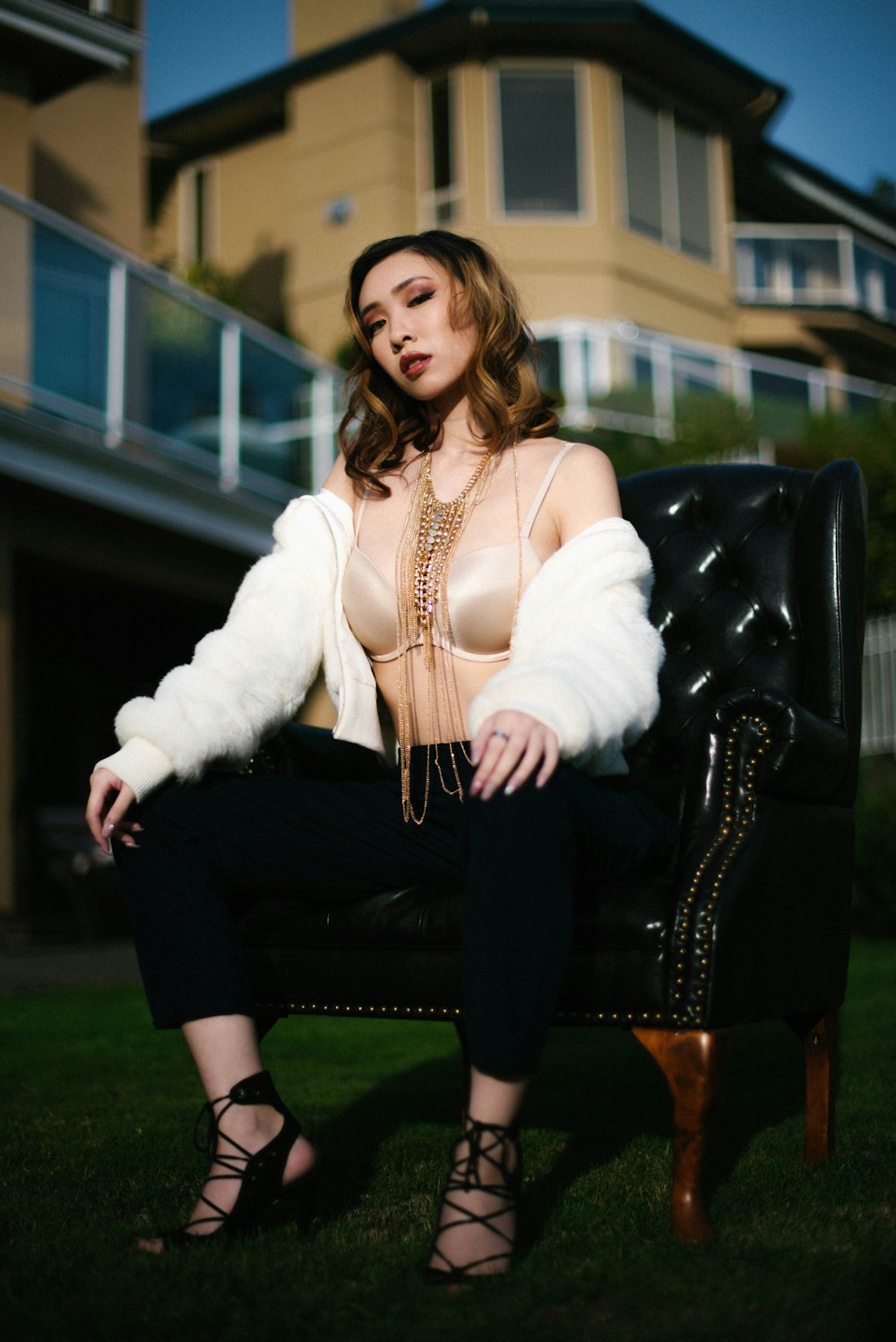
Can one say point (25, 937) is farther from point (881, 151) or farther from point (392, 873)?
point (881, 151)

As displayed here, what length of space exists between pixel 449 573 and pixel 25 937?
7.30 meters

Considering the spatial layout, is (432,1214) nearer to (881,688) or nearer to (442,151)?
(881,688)

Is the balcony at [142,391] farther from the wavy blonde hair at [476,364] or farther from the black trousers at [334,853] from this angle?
the black trousers at [334,853]

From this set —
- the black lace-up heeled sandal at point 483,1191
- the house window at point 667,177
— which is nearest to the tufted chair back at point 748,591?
the black lace-up heeled sandal at point 483,1191

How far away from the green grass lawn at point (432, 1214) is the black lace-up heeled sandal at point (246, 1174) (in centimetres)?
5

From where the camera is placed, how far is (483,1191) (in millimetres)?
1695

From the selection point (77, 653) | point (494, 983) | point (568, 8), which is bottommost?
point (494, 983)

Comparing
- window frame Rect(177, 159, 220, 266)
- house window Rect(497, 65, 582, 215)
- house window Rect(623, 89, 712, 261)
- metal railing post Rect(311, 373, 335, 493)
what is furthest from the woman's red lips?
window frame Rect(177, 159, 220, 266)

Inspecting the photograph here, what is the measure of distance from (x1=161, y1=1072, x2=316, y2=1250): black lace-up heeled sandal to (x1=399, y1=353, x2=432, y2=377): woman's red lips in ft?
4.41

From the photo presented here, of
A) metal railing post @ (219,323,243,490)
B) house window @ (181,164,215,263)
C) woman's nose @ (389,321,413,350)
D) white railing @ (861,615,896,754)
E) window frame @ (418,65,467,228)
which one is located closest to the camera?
woman's nose @ (389,321,413,350)

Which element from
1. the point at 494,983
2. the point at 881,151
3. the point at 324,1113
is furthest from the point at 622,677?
the point at 881,151

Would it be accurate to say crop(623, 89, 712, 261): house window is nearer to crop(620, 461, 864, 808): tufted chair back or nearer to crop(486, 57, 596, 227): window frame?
crop(486, 57, 596, 227): window frame

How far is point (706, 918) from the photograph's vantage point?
195 cm

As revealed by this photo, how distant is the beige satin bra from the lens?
2311mm
